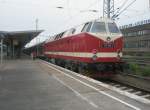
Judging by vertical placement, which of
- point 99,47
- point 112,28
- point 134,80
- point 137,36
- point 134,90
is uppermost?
point 137,36

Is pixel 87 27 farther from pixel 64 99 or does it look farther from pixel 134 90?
pixel 64 99

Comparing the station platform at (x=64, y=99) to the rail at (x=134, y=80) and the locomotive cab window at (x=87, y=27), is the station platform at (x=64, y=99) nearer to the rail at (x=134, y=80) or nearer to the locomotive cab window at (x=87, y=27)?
the rail at (x=134, y=80)

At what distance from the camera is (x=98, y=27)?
19.4m

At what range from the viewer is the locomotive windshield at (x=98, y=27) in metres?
19.1

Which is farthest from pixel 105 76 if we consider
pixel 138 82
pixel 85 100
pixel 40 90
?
pixel 85 100

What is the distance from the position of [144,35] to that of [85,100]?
46.5 meters

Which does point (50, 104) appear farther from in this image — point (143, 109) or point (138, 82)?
point (138, 82)

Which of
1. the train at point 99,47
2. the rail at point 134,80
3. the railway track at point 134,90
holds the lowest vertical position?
the railway track at point 134,90

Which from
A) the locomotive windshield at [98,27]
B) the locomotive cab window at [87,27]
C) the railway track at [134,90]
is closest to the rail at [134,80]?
the railway track at [134,90]

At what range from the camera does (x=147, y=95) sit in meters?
14.6

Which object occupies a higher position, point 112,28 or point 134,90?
point 112,28

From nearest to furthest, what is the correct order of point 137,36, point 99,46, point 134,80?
1. point 134,80
2. point 99,46
3. point 137,36

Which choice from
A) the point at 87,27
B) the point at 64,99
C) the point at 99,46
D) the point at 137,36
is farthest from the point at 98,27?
the point at 137,36

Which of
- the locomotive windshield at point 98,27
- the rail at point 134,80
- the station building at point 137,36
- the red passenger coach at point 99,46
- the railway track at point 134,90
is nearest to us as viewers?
the railway track at point 134,90
